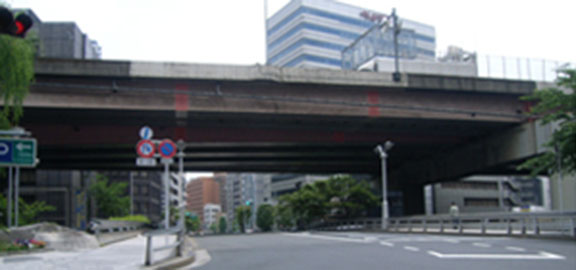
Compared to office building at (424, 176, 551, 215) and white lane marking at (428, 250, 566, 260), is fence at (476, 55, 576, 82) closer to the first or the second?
white lane marking at (428, 250, 566, 260)

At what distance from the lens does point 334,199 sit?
50281 millimetres

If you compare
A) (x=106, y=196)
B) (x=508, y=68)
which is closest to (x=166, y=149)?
(x=508, y=68)

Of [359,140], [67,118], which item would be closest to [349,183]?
[359,140]

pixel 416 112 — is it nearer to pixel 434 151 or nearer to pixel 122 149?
pixel 434 151

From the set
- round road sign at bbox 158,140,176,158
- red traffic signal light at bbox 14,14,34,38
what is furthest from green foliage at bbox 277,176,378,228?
red traffic signal light at bbox 14,14,34,38

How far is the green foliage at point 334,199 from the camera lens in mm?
49781

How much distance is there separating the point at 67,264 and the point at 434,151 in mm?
35280

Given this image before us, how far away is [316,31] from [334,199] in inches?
2693

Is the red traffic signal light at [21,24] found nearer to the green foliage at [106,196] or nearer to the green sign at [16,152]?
the green sign at [16,152]

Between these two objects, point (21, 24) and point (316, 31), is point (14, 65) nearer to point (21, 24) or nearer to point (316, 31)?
point (21, 24)

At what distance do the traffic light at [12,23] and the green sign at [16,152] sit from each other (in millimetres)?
10591

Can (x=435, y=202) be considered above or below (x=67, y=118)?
below

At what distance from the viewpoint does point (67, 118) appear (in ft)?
96.5

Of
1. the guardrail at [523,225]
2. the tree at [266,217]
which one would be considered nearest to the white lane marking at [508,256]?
the guardrail at [523,225]
